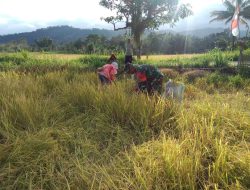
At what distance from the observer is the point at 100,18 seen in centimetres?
2722

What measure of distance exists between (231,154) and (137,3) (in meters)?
23.3

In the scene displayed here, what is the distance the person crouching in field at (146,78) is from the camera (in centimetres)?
688

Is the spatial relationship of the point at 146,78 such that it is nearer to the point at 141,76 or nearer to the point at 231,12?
the point at 141,76

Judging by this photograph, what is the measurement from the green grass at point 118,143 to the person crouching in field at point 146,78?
783 mm

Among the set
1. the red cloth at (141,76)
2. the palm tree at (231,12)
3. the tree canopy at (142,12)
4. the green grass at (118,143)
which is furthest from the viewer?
the palm tree at (231,12)

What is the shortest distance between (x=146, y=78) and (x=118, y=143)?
2.49 metres

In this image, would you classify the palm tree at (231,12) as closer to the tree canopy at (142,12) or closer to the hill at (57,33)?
the tree canopy at (142,12)

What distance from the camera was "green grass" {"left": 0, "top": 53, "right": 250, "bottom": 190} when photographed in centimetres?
354

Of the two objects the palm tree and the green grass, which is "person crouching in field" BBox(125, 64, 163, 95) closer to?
the green grass

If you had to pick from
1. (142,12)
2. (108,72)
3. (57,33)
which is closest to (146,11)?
(142,12)

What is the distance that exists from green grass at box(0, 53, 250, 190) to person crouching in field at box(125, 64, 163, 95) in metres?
0.78

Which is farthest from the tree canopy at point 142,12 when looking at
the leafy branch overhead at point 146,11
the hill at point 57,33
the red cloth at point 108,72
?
the hill at point 57,33

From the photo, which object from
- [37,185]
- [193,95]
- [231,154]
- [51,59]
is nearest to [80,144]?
[37,185]

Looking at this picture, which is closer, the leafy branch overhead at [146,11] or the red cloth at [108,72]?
the red cloth at [108,72]
